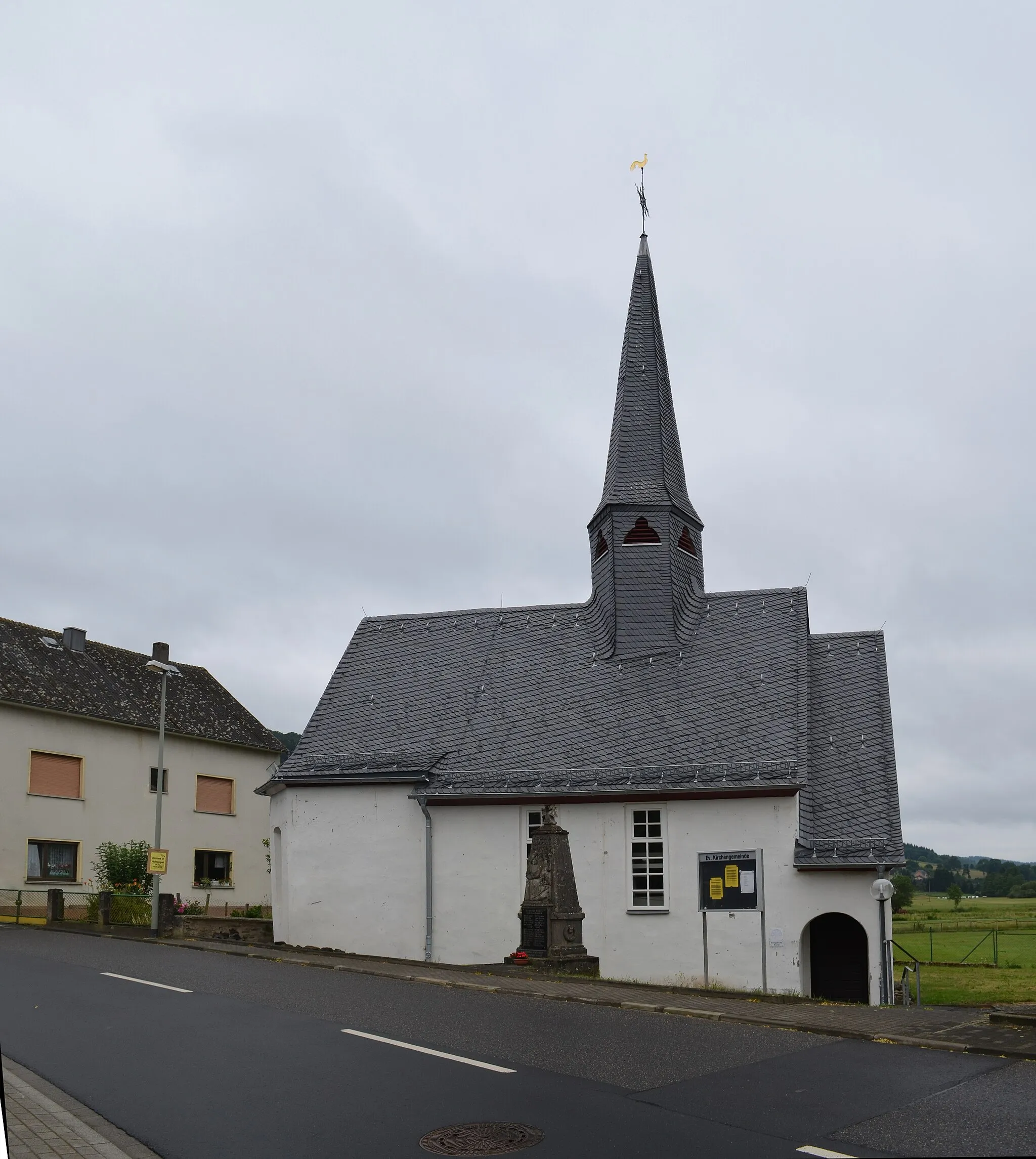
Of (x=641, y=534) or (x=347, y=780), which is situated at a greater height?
(x=641, y=534)

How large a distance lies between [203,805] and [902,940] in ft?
119

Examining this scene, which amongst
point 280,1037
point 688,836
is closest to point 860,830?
point 688,836

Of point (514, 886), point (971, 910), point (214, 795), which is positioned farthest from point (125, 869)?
point (971, 910)

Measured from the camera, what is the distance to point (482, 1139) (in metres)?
6.70

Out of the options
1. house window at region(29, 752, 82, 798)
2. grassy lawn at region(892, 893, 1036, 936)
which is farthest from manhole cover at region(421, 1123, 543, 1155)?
grassy lawn at region(892, 893, 1036, 936)

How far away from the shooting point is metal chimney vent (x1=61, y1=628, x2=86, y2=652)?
38875 millimetres

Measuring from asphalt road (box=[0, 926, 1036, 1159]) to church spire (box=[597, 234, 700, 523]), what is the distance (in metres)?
15.2

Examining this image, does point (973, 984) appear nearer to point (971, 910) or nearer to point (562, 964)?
point (562, 964)

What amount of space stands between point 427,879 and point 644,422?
11.5 metres

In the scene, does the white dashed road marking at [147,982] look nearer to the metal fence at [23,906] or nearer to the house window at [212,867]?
the metal fence at [23,906]

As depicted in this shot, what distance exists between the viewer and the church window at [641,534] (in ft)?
83.7

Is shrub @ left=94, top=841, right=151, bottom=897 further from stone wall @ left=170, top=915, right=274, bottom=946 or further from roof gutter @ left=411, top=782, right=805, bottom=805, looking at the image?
roof gutter @ left=411, top=782, right=805, bottom=805

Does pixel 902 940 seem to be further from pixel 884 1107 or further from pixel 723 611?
pixel 884 1107

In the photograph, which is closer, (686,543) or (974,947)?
(686,543)
